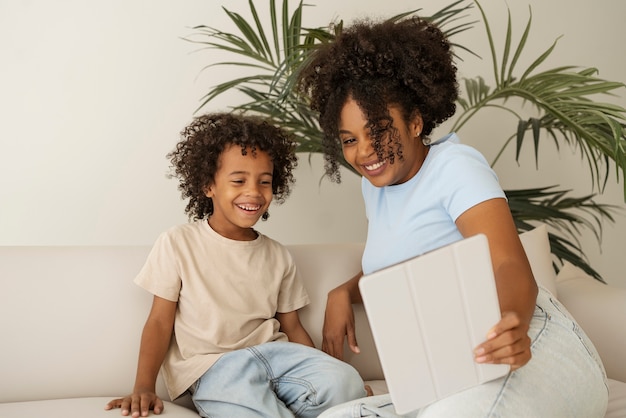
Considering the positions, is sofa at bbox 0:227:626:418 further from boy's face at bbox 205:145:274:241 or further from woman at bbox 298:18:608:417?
woman at bbox 298:18:608:417

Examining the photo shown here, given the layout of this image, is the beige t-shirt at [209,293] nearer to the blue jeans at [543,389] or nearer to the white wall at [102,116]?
the blue jeans at [543,389]

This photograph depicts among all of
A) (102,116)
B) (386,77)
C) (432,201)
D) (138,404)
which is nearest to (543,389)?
(432,201)

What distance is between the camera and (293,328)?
1.98 meters

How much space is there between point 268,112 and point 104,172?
0.74 metres

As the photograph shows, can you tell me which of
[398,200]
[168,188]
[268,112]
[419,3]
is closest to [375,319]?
[398,200]

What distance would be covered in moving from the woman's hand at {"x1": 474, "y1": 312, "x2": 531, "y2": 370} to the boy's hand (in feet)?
2.70

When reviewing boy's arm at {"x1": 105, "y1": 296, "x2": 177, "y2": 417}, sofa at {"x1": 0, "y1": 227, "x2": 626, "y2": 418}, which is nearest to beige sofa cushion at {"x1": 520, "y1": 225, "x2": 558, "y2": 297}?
sofa at {"x1": 0, "y1": 227, "x2": 626, "y2": 418}

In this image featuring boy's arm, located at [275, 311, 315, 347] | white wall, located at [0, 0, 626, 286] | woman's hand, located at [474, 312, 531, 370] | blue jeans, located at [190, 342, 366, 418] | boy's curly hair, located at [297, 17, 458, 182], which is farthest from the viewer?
white wall, located at [0, 0, 626, 286]

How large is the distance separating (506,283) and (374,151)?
0.45 m

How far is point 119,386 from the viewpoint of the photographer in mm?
1850

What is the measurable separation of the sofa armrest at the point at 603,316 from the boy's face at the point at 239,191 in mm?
937

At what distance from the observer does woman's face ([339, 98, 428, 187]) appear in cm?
157

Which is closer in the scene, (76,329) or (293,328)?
(76,329)

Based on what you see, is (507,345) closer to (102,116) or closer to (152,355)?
(152,355)
